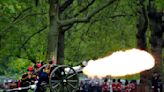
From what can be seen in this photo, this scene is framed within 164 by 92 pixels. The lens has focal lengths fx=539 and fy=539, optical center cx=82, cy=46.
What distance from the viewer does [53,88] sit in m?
22.1

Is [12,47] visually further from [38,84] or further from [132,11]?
[38,84]

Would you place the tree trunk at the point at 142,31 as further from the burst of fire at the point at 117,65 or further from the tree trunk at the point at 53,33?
the burst of fire at the point at 117,65

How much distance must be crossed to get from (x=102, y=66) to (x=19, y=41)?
50.0ft

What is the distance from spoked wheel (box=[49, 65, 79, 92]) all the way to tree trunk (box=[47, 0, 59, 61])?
326 centimetres

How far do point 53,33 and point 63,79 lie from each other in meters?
4.39

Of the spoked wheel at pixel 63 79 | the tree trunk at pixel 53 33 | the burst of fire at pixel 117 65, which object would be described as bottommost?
the spoked wheel at pixel 63 79

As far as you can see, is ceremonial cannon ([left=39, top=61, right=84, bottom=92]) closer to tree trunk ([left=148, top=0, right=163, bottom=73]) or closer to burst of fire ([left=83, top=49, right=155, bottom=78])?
burst of fire ([left=83, top=49, right=155, bottom=78])

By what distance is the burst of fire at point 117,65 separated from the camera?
2336cm

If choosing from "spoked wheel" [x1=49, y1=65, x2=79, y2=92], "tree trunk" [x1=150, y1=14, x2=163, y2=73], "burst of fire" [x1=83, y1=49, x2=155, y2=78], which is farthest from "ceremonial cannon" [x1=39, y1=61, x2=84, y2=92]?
"tree trunk" [x1=150, y1=14, x2=163, y2=73]

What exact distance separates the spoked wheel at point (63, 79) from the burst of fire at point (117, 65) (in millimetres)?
612

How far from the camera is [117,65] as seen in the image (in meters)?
23.8

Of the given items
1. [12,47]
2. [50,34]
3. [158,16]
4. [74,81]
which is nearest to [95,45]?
[12,47]

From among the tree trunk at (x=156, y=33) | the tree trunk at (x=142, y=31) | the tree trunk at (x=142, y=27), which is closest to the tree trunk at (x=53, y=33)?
the tree trunk at (x=142, y=31)

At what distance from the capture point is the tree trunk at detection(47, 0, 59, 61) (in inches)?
1027
